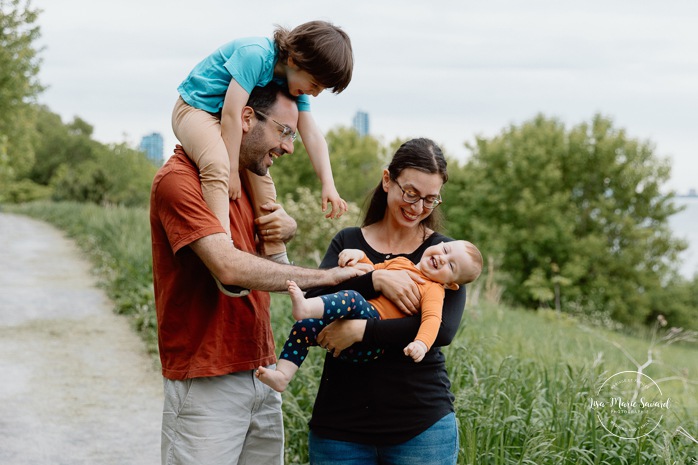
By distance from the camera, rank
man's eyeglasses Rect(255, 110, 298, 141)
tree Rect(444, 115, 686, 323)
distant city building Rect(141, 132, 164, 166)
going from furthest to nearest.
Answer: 1. distant city building Rect(141, 132, 164, 166)
2. tree Rect(444, 115, 686, 323)
3. man's eyeglasses Rect(255, 110, 298, 141)

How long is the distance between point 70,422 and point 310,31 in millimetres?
4043

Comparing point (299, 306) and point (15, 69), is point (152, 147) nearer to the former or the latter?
point (15, 69)

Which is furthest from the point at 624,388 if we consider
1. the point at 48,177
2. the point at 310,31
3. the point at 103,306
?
the point at 48,177

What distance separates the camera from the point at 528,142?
3130 centimetres

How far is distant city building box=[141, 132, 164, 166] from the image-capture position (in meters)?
44.2

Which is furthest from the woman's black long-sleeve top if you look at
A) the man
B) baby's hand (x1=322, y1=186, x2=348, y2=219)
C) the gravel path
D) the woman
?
the gravel path

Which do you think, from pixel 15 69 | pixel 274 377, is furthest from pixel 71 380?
pixel 15 69

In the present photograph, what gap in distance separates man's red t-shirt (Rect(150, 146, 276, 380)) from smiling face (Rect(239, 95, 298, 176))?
0.76 feet

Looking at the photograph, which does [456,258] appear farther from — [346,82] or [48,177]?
[48,177]

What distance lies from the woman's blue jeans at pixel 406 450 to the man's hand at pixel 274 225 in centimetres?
79

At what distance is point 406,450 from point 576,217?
1160 inches

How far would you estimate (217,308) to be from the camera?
2771 mm

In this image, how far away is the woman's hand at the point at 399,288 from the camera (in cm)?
256

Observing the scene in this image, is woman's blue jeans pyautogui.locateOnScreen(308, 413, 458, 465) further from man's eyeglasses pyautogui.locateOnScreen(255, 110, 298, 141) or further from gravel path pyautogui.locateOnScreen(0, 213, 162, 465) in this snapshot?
gravel path pyautogui.locateOnScreen(0, 213, 162, 465)
